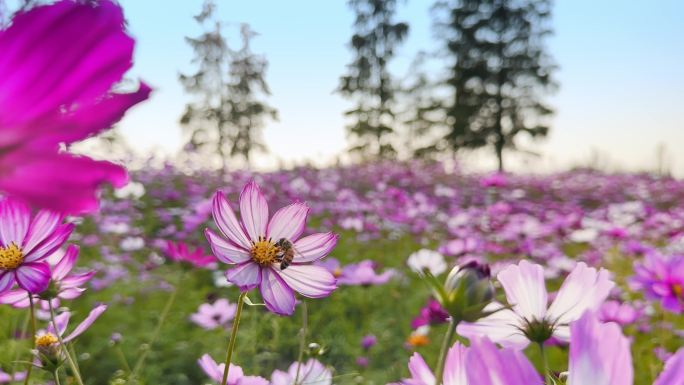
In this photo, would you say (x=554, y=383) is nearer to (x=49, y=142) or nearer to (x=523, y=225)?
(x=49, y=142)

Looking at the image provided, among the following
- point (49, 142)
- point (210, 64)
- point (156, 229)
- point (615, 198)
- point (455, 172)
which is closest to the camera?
point (49, 142)

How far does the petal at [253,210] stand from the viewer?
403mm

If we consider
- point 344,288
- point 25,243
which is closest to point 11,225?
point 25,243

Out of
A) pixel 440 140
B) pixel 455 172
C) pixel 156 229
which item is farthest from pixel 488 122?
pixel 156 229

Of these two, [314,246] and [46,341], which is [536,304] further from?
[46,341]

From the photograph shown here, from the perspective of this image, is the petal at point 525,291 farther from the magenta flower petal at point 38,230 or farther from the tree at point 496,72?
the tree at point 496,72

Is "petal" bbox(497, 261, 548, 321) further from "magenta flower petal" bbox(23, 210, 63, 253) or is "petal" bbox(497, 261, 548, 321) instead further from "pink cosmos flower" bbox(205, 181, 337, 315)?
"magenta flower petal" bbox(23, 210, 63, 253)

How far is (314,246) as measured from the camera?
0.42m

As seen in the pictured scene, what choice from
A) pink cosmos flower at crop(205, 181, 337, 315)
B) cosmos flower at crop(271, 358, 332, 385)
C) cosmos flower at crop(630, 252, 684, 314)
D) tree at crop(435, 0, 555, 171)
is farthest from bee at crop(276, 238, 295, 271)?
tree at crop(435, 0, 555, 171)

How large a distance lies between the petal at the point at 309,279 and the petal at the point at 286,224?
0.02 metres

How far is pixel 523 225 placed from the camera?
10.7ft

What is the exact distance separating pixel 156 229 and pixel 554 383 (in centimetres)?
414

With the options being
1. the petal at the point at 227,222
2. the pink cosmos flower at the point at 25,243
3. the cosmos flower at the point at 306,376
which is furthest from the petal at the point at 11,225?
the cosmos flower at the point at 306,376

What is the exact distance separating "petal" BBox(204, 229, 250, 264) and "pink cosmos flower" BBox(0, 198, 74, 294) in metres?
0.09
